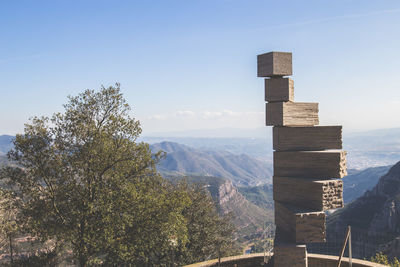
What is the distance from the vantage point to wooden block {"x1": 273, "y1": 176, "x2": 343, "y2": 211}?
7.72 metres

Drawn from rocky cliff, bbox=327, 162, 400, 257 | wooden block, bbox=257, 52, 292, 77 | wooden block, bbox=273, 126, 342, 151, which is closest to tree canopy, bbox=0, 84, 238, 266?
wooden block, bbox=273, 126, 342, 151

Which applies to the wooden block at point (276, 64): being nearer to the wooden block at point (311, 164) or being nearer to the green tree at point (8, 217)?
the wooden block at point (311, 164)

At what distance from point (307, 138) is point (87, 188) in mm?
7845

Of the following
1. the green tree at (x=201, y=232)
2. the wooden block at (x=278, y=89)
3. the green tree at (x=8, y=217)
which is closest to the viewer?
the wooden block at (x=278, y=89)

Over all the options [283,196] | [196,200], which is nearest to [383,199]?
[196,200]

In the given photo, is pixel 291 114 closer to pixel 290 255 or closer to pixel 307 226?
pixel 307 226

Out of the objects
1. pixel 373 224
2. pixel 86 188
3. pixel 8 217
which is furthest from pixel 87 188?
pixel 373 224

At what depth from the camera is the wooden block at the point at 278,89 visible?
8.45 meters

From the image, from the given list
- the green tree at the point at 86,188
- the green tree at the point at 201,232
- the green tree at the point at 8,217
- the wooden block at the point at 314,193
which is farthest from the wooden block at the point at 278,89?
the green tree at the point at 8,217

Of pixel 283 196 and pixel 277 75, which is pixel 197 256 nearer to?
pixel 283 196

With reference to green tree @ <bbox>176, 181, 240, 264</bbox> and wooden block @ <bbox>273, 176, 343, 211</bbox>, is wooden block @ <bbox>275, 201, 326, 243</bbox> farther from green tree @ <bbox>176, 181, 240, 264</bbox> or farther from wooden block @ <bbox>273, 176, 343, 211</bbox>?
green tree @ <bbox>176, 181, 240, 264</bbox>

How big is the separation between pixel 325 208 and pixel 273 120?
8.94 ft

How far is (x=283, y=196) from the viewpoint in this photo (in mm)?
8578

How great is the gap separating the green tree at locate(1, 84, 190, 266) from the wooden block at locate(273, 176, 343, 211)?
4542 mm
